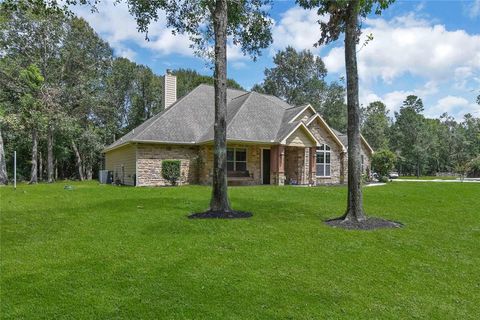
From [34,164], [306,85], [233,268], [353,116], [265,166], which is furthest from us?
[306,85]

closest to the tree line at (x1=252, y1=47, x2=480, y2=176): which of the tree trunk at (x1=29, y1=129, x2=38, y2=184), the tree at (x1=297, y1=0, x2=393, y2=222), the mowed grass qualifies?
the tree trunk at (x1=29, y1=129, x2=38, y2=184)

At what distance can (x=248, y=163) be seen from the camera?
19.8 m

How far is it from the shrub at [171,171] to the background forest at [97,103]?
5697 mm

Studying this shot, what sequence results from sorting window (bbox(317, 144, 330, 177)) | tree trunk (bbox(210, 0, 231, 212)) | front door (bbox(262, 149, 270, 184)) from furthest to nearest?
window (bbox(317, 144, 330, 177)) → front door (bbox(262, 149, 270, 184)) → tree trunk (bbox(210, 0, 231, 212))

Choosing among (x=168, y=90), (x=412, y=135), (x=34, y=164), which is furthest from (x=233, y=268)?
(x=412, y=135)

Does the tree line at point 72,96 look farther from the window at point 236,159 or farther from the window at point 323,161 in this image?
the window at point 323,161

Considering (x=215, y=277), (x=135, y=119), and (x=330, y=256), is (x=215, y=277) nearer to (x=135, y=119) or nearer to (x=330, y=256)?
(x=330, y=256)

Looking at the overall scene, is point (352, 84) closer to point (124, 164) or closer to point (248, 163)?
point (248, 163)

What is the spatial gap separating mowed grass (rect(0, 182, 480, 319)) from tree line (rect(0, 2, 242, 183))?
14.1 m

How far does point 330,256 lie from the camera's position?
5.34 metres

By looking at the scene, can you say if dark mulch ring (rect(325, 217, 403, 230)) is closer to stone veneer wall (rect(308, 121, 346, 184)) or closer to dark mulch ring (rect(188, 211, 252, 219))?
dark mulch ring (rect(188, 211, 252, 219))

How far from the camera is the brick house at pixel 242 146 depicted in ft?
61.1

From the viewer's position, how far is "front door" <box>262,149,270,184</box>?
66.9 feet

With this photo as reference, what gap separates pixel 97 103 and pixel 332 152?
68.0ft
